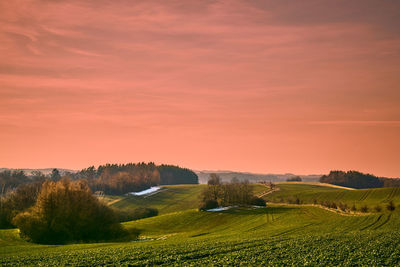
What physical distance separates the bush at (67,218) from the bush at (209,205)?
50.7 meters

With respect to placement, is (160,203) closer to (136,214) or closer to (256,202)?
(136,214)

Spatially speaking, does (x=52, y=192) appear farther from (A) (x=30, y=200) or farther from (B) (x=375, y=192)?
(B) (x=375, y=192)


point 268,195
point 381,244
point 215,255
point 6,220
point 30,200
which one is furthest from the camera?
point 268,195

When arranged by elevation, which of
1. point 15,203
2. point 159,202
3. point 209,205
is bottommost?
point 159,202

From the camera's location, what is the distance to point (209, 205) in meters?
130

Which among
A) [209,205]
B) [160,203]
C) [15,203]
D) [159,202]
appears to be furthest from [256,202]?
[15,203]

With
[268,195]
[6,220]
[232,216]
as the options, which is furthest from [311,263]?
[268,195]

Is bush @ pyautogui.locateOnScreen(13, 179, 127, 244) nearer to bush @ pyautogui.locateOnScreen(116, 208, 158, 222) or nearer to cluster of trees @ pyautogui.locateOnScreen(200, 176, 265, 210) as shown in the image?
bush @ pyautogui.locateOnScreen(116, 208, 158, 222)

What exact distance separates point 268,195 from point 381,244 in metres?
146

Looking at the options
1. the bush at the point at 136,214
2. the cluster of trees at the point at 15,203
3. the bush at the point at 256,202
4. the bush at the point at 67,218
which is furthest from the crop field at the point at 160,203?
the bush at the point at 67,218

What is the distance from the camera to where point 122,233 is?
266 ft

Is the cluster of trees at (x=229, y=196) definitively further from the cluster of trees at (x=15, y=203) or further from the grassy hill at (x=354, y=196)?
the cluster of trees at (x=15, y=203)

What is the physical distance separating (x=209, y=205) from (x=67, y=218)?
62.4 m

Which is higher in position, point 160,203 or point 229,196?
point 229,196
